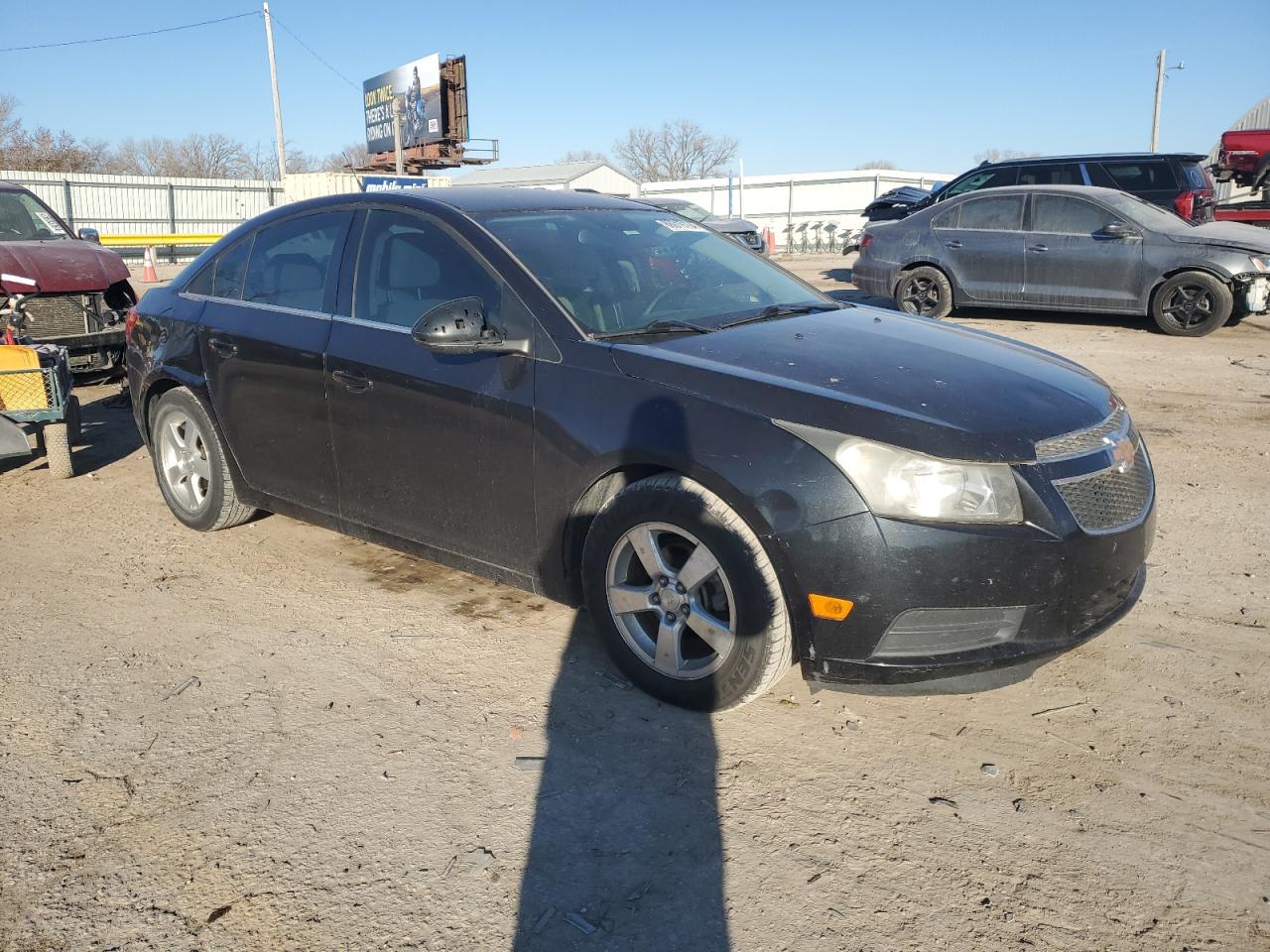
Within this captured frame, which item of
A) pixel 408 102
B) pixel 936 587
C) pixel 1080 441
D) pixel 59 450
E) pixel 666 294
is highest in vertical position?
pixel 408 102

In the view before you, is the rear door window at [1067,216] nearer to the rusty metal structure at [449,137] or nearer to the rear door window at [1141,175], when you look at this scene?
the rear door window at [1141,175]

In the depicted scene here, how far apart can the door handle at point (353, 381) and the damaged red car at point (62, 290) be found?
551 centimetres

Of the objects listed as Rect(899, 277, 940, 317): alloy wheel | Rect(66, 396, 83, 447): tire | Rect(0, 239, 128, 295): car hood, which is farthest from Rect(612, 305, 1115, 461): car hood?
Rect(899, 277, 940, 317): alloy wheel

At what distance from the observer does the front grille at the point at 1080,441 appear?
3.08m

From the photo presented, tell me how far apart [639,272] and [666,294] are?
0.15 meters

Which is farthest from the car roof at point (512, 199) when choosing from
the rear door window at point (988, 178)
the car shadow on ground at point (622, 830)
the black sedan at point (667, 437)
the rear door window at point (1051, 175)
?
the rear door window at point (1051, 175)

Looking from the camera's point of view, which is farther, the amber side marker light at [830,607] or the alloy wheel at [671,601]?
the alloy wheel at [671,601]

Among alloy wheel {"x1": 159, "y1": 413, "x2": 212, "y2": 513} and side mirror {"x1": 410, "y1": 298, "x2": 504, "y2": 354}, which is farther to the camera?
alloy wheel {"x1": 159, "y1": 413, "x2": 212, "y2": 513}

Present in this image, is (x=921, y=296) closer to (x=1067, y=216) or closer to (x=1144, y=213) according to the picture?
(x=1067, y=216)

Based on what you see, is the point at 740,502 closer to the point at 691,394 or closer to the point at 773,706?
the point at 691,394

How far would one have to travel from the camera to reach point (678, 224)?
4.75 meters

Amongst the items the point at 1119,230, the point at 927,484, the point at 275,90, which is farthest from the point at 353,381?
the point at 275,90

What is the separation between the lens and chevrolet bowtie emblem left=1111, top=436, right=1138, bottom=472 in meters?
3.32

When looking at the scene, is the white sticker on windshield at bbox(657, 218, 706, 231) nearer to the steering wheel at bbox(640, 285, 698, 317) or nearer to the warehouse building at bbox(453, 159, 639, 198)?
the steering wheel at bbox(640, 285, 698, 317)
